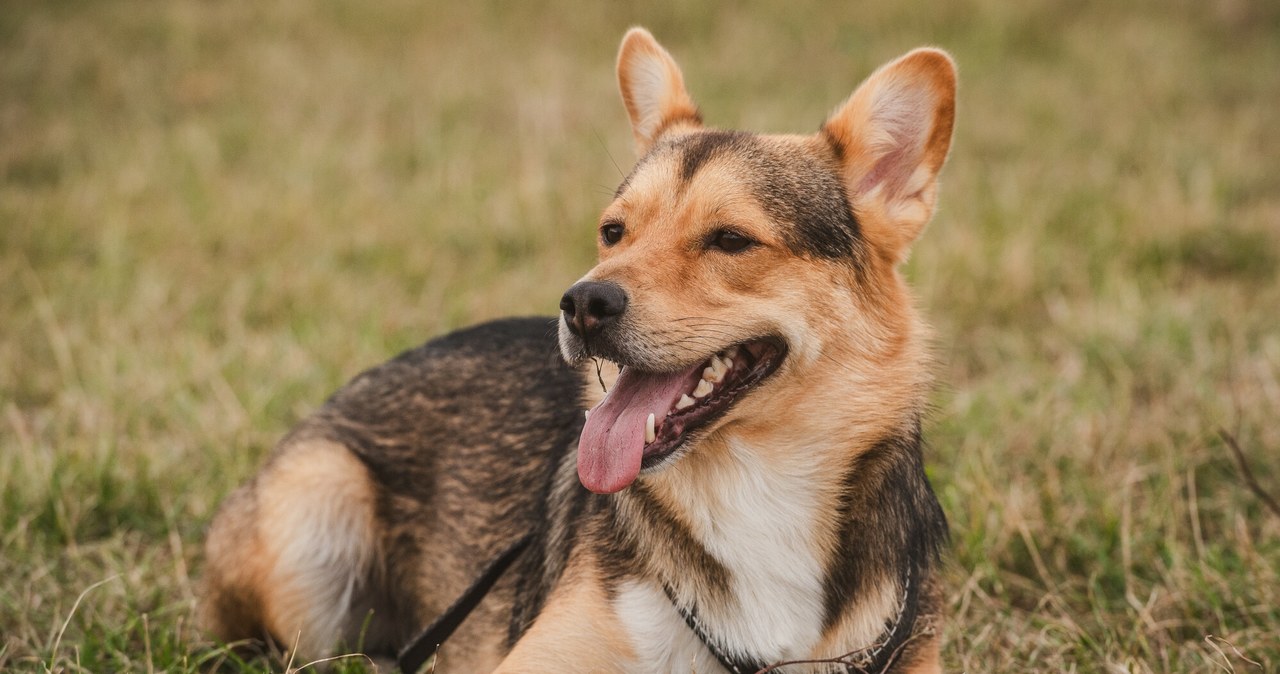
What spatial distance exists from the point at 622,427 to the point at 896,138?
4.32 ft

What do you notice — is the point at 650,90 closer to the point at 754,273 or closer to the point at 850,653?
the point at 754,273

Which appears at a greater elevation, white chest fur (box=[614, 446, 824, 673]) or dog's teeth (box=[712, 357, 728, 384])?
dog's teeth (box=[712, 357, 728, 384])

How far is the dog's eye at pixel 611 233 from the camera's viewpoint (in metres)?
3.35

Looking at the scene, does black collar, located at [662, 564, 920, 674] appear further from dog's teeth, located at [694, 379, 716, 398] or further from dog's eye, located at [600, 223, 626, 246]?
dog's eye, located at [600, 223, 626, 246]

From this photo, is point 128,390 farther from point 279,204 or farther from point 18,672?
point 279,204

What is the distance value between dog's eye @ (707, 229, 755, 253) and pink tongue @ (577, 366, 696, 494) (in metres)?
0.40

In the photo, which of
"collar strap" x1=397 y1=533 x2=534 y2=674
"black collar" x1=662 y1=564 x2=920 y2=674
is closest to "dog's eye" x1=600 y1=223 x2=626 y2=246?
"collar strap" x1=397 y1=533 x2=534 y2=674

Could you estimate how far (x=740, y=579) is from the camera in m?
2.96

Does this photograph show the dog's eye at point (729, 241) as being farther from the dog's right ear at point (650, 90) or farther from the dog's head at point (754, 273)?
the dog's right ear at point (650, 90)

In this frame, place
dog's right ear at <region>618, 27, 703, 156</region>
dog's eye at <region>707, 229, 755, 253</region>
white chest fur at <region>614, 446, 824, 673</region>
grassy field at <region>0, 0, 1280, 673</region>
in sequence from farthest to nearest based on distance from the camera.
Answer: grassy field at <region>0, 0, 1280, 673</region>
dog's right ear at <region>618, 27, 703, 156</region>
dog's eye at <region>707, 229, 755, 253</region>
white chest fur at <region>614, 446, 824, 673</region>

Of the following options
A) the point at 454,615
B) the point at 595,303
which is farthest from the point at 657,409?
the point at 454,615

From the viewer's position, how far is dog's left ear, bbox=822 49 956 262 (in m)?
3.26

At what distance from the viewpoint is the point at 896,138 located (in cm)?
341

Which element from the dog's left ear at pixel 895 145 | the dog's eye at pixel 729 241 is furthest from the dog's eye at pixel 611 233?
the dog's left ear at pixel 895 145
